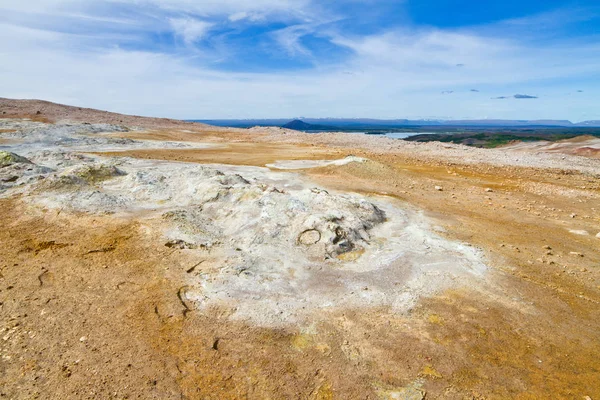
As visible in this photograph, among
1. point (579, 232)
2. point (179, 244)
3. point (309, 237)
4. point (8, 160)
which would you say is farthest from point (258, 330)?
point (8, 160)

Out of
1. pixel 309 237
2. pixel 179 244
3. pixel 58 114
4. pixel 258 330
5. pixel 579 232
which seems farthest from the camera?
pixel 58 114

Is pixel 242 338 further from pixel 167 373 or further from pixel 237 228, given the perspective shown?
pixel 237 228

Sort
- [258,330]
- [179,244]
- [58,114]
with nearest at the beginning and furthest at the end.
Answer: [258,330]
[179,244]
[58,114]

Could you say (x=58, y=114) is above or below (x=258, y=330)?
above

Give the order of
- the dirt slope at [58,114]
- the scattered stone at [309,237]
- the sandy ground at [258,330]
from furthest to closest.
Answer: the dirt slope at [58,114], the scattered stone at [309,237], the sandy ground at [258,330]

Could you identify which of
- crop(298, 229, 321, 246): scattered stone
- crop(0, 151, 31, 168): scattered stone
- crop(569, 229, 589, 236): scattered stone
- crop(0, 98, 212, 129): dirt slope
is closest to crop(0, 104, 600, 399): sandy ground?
crop(569, 229, 589, 236): scattered stone

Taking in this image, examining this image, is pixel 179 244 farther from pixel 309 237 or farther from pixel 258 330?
pixel 258 330

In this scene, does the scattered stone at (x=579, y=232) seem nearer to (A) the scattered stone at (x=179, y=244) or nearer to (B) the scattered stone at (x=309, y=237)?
(B) the scattered stone at (x=309, y=237)

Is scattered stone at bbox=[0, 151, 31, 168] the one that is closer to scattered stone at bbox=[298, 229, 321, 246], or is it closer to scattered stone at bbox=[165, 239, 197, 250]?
scattered stone at bbox=[165, 239, 197, 250]

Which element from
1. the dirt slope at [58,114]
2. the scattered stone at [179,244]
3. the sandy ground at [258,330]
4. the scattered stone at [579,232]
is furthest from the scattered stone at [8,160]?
the dirt slope at [58,114]

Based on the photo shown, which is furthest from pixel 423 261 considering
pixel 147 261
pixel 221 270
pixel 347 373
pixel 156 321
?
pixel 147 261
